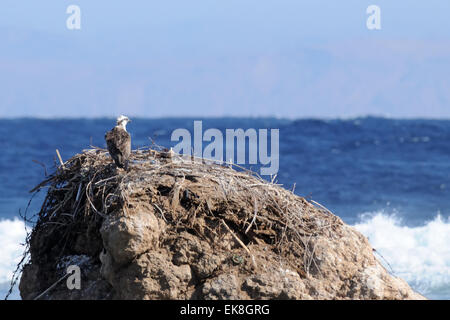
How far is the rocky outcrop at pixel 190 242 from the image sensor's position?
5406 millimetres

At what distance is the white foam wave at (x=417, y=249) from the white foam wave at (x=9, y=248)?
7.01 m

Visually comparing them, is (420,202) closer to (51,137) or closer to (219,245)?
(219,245)

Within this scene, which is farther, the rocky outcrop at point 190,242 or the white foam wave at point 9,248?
the white foam wave at point 9,248

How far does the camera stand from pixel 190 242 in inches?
219

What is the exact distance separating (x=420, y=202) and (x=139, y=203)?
17.6 meters

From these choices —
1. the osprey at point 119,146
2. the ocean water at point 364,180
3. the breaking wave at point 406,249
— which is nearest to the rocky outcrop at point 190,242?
the osprey at point 119,146

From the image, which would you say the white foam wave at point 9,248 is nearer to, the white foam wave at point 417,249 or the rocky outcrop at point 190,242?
the rocky outcrop at point 190,242

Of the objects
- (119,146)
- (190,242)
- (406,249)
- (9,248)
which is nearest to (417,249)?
(406,249)

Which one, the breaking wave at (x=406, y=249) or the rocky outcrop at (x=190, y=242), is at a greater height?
the rocky outcrop at (x=190, y=242)

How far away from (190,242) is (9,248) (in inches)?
381

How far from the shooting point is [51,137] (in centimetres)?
3834

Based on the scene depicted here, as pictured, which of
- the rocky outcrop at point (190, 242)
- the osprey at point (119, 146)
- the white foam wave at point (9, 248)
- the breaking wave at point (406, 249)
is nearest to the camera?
the rocky outcrop at point (190, 242)

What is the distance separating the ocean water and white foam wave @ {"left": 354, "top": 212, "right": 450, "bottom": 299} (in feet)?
0.07
